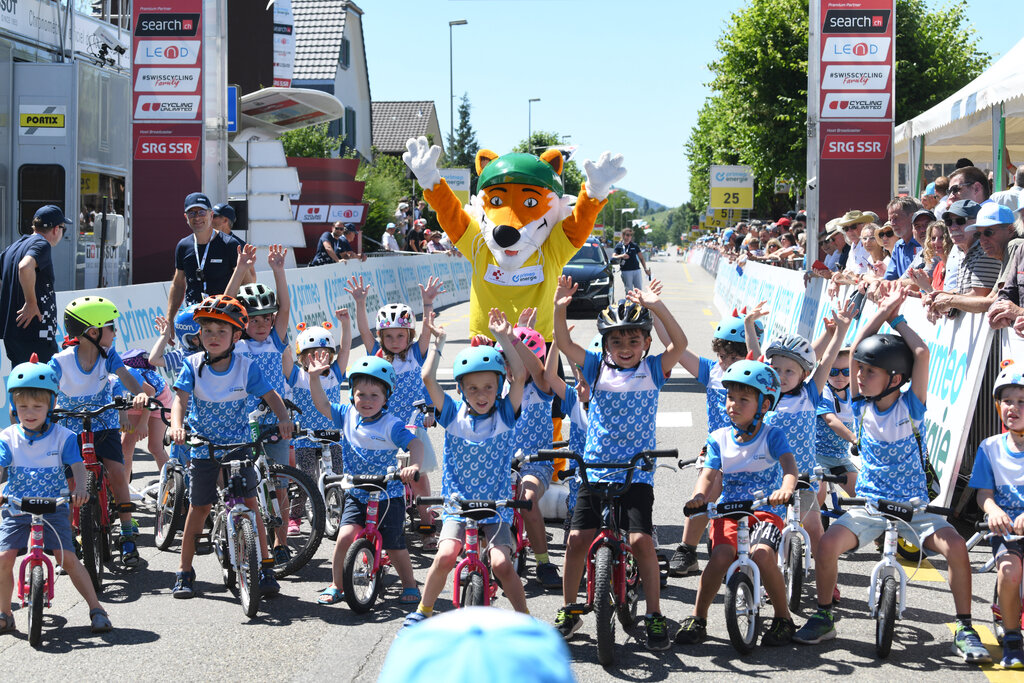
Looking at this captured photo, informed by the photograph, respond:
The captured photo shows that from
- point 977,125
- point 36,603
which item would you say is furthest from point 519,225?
point 977,125

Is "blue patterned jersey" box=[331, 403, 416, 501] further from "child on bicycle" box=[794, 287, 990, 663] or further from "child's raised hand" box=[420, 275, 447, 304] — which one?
"child on bicycle" box=[794, 287, 990, 663]

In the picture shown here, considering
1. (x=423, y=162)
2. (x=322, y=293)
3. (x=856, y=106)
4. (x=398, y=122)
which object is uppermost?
(x=398, y=122)

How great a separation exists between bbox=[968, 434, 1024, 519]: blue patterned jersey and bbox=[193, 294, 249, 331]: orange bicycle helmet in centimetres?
402

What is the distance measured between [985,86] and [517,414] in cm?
956

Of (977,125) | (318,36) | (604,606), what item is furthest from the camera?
(318,36)

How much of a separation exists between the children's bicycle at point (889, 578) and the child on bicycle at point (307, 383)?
12.3ft

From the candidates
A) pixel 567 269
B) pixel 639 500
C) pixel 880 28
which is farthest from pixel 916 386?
pixel 567 269

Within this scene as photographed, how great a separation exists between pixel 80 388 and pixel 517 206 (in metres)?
3.59

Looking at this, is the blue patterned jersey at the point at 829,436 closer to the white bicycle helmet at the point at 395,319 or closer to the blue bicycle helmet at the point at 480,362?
the blue bicycle helmet at the point at 480,362

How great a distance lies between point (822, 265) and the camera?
15516 millimetres

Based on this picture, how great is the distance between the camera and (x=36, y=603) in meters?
6.11

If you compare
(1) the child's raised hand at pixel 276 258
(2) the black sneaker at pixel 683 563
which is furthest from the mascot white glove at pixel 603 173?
(2) the black sneaker at pixel 683 563

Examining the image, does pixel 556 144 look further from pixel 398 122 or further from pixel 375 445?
pixel 375 445

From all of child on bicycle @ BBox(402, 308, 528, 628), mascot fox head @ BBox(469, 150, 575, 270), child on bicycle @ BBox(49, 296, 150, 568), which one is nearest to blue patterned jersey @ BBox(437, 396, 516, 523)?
child on bicycle @ BBox(402, 308, 528, 628)
